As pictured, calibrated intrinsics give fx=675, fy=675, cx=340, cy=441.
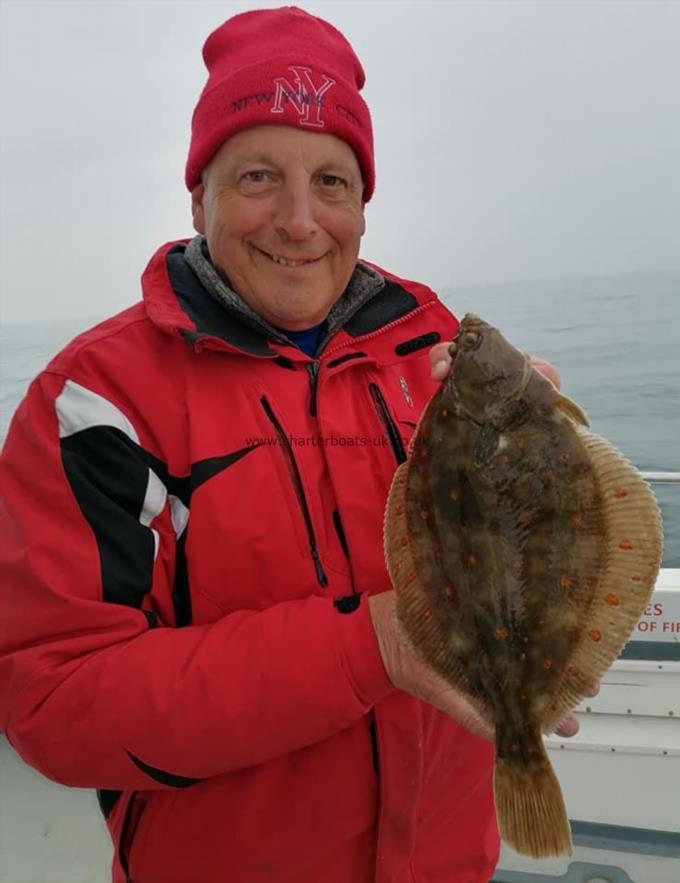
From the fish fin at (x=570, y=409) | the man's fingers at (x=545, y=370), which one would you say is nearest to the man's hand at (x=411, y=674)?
the fish fin at (x=570, y=409)

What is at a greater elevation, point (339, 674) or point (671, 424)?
point (339, 674)

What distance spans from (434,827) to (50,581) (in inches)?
51.5

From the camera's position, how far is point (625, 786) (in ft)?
11.2

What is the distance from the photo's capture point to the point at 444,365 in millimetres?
1714

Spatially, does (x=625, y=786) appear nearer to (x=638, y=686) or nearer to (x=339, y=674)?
(x=638, y=686)

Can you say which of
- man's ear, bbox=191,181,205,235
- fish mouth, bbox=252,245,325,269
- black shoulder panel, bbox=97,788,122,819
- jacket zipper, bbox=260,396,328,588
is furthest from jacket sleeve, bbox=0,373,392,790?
man's ear, bbox=191,181,205,235

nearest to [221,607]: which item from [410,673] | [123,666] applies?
[123,666]

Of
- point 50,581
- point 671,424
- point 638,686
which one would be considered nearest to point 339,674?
point 50,581

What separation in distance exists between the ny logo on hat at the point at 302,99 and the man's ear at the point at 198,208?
0.39 m

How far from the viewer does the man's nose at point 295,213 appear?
1905mm

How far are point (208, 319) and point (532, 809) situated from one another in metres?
1.47

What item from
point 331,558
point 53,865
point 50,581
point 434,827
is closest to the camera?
point 50,581

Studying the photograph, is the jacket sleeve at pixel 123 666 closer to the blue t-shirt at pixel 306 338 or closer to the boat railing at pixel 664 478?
the blue t-shirt at pixel 306 338

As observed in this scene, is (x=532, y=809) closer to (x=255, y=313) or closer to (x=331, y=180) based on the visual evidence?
(x=255, y=313)
